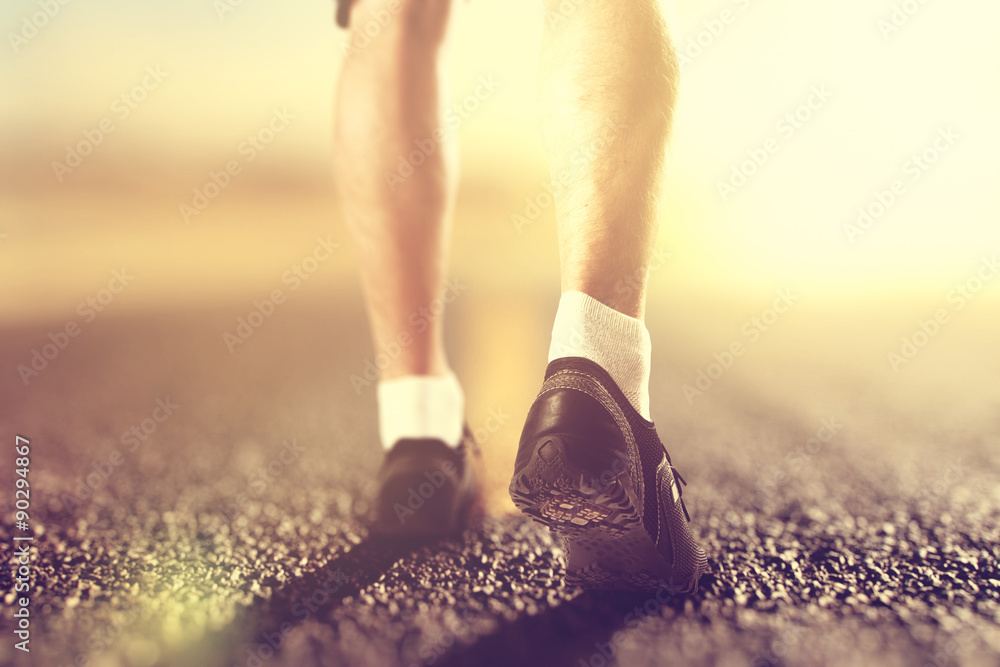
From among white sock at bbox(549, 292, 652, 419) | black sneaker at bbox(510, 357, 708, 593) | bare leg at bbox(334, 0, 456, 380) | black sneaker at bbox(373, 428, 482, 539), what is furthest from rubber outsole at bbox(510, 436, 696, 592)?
bare leg at bbox(334, 0, 456, 380)

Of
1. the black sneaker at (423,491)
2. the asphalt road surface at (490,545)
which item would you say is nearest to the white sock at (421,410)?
the black sneaker at (423,491)

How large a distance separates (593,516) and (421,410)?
41cm

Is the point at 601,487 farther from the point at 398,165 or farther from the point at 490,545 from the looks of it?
the point at 398,165

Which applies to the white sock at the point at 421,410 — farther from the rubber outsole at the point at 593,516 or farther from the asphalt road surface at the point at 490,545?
the rubber outsole at the point at 593,516

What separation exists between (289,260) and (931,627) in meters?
3.51

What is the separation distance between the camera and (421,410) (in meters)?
0.88

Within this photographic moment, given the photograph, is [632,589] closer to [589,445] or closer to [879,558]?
[589,445]

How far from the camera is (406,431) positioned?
87 cm

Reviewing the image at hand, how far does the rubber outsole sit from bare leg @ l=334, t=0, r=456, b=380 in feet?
1.35

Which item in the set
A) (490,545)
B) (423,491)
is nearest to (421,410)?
(423,491)

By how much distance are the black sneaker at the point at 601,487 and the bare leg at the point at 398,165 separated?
1.19 ft

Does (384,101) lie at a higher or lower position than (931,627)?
higher

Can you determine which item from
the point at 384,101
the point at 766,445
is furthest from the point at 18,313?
the point at 766,445

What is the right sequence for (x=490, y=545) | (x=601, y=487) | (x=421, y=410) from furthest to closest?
(x=421, y=410) → (x=490, y=545) → (x=601, y=487)
